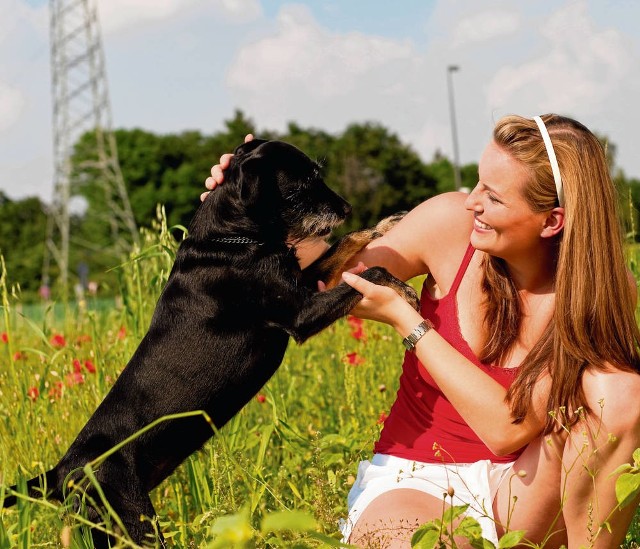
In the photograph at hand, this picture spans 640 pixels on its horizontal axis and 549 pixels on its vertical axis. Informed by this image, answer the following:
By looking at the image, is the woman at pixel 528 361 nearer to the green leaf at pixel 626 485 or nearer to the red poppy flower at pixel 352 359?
the green leaf at pixel 626 485

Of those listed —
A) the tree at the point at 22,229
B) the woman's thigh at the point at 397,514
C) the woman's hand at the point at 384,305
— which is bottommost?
the woman's thigh at the point at 397,514

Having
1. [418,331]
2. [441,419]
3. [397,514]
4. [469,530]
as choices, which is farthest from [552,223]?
[469,530]

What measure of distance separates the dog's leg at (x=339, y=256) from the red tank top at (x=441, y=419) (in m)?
0.43

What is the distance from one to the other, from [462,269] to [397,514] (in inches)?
33.9

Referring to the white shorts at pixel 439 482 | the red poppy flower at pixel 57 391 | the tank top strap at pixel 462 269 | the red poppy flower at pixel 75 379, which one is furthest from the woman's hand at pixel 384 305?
the red poppy flower at pixel 57 391

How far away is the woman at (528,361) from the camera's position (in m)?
2.45

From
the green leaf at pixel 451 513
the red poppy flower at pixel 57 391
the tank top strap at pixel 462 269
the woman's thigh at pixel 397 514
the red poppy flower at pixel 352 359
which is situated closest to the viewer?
the green leaf at pixel 451 513

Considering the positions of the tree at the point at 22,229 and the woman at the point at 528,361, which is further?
the tree at the point at 22,229

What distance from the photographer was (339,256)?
123 inches

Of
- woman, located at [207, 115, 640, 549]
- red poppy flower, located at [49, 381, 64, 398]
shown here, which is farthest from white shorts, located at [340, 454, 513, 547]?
red poppy flower, located at [49, 381, 64, 398]

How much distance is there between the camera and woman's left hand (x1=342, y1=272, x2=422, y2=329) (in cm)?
252

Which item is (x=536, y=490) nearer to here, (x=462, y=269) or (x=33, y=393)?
(x=462, y=269)

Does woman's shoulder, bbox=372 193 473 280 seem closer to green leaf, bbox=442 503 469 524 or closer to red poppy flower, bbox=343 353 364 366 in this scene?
red poppy flower, bbox=343 353 364 366

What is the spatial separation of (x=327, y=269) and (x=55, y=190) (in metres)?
20.4
